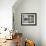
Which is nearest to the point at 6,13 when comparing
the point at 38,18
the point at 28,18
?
the point at 28,18

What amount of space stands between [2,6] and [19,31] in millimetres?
1476

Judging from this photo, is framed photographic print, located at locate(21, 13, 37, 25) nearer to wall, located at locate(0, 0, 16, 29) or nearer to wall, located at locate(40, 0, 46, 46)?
wall, located at locate(40, 0, 46, 46)

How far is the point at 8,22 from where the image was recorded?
4555 mm

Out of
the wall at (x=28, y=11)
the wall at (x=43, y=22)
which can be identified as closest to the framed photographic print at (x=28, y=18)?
the wall at (x=28, y=11)

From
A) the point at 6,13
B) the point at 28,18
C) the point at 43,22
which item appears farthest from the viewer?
the point at 28,18

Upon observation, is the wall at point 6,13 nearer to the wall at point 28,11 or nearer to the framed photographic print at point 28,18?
the wall at point 28,11

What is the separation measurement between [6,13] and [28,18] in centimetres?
122

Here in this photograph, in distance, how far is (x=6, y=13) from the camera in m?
4.54

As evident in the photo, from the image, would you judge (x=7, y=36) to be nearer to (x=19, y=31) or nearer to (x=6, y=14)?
(x=6, y=14)

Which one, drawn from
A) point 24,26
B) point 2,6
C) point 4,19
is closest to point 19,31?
point 24,26

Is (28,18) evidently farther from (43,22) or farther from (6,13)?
(6,13)

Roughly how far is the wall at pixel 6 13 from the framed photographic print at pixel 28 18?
95 centimetres

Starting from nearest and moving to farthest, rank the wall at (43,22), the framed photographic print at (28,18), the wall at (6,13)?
the wall at (6,13) → the wall at (43,22) → the framed photographic print at (28,18)

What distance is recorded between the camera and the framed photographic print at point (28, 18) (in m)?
5.35
